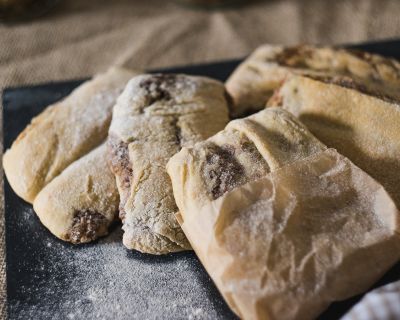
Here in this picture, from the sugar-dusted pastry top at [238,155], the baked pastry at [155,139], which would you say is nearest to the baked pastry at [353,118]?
the sugar-dusted pastry top at [238,155]

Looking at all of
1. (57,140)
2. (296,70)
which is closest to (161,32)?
(296,70)

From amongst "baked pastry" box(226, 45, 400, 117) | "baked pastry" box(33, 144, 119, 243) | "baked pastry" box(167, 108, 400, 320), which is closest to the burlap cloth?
"baked pastry" box(226, 45, 400, 117)

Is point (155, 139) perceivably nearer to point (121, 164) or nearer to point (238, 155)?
point (121, 164)

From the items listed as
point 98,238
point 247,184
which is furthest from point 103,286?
point 247,184

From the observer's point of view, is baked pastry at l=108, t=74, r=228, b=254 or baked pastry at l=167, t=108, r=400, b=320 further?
baked pastry at l=108, t=74, r=228, b=254

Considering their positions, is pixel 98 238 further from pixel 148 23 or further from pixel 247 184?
pixel 148 23

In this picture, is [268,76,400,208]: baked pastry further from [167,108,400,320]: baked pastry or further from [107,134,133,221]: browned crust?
[107,134,133,221]: browned crust
